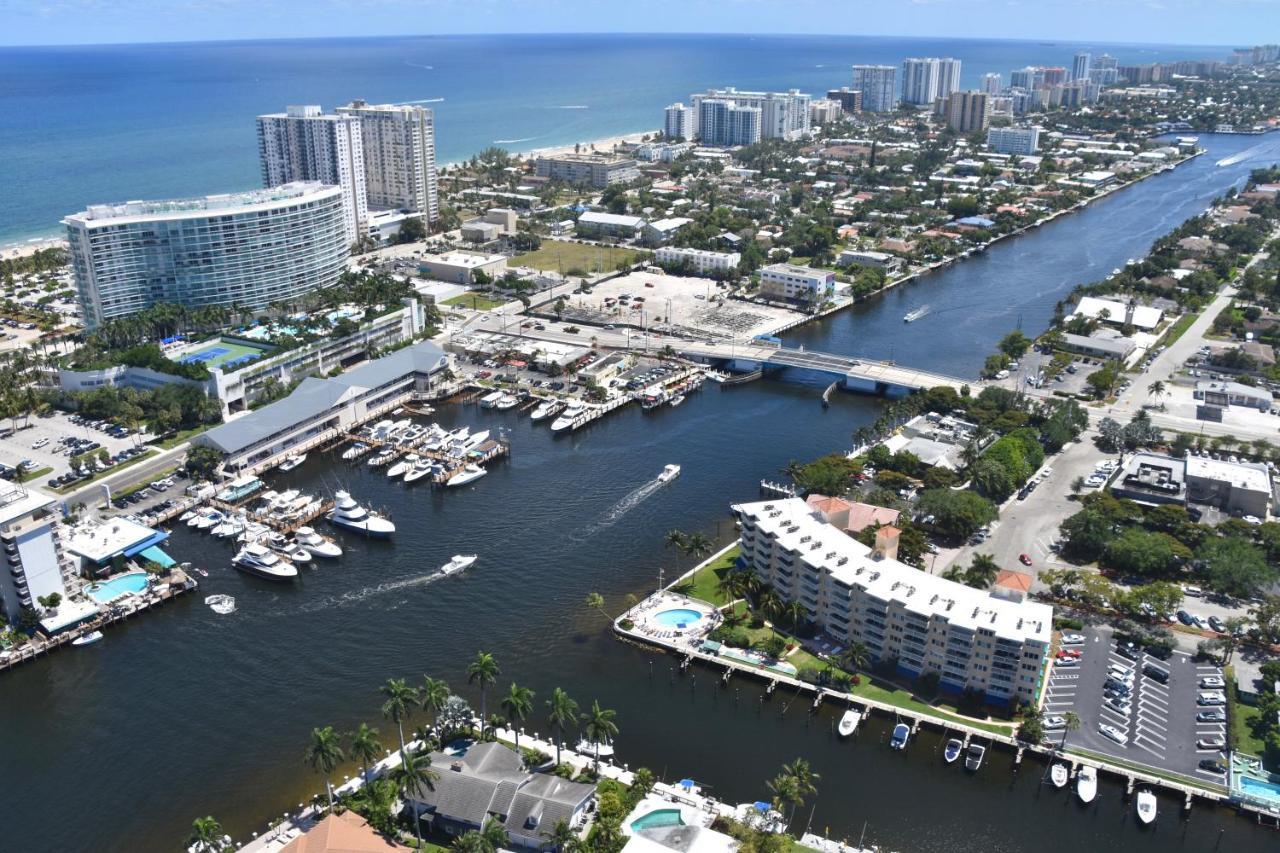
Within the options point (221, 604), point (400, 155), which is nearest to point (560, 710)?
point (221, 604)

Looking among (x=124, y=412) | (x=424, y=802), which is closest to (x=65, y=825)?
(x=424, y=802)

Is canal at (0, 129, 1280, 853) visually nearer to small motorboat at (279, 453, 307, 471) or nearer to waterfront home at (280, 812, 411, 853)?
small motorboat at (279, 453, 307, 471)

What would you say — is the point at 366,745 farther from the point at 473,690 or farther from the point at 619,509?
the point at 619,509

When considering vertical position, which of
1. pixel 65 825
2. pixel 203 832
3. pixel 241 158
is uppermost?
pixel 241 158

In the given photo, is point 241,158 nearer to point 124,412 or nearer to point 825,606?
point 124,412

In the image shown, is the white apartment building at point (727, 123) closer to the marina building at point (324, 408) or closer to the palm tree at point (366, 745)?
the marina building at point (324, 408)
